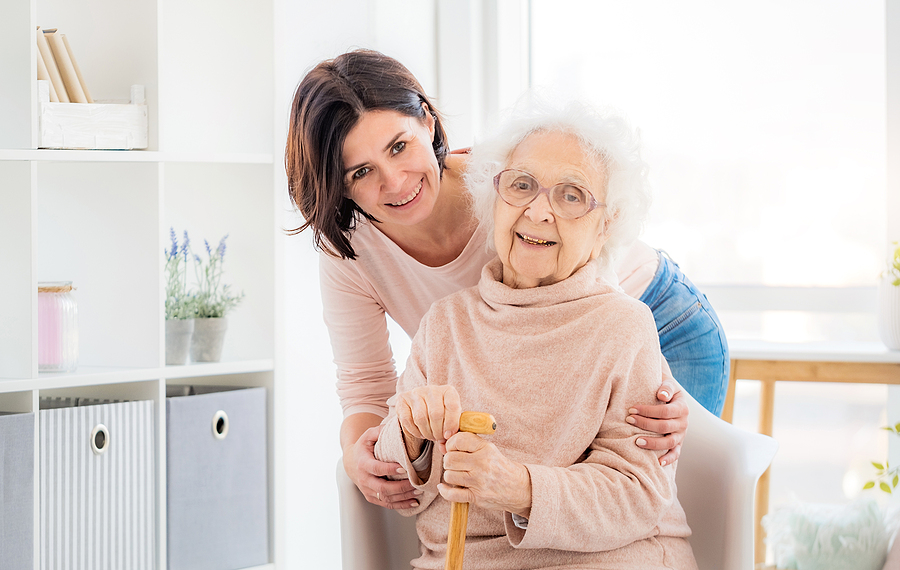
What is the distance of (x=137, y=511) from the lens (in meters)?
1.81

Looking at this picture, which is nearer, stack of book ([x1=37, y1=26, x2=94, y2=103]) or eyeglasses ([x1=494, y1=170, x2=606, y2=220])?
eyeglasses ([x1=494, y1=170, x2=606, y2=220])

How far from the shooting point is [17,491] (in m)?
1.62

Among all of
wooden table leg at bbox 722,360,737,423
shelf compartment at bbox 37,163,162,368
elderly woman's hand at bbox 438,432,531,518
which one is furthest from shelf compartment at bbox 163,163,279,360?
wooden table leg at bbox 722,360,737,423

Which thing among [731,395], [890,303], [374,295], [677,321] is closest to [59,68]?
[374,295]

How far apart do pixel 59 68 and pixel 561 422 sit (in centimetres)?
143

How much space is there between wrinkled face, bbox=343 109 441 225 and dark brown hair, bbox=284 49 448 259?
0.02 m

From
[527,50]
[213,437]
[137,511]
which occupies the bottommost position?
[137,511]

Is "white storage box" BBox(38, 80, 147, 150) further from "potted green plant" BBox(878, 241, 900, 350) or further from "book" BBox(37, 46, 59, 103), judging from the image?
"potted green plant" BBox(878, 241, 900, 350)

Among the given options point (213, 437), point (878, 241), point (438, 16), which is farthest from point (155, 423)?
point (878, 241)

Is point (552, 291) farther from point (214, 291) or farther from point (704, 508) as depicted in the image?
point (214, 291)

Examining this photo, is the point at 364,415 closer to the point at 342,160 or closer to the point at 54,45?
the point at 342,160

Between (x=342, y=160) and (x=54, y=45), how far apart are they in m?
0.89

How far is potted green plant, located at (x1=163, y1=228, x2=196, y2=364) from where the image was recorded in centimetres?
195

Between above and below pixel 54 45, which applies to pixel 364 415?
below
